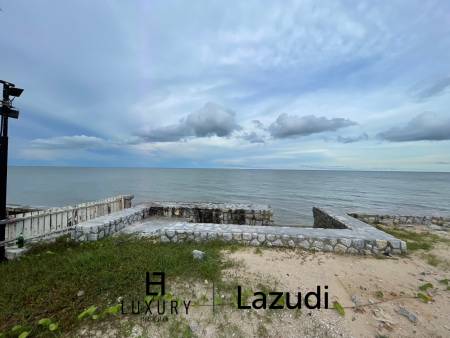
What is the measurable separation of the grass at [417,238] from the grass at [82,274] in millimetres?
5957

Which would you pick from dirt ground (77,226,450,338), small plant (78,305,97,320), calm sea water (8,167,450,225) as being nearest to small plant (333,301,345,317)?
dirt ground (77,226,450,338)

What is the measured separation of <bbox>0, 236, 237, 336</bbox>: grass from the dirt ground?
0.50 m

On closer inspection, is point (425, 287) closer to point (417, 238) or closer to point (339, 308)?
point (339, 308)

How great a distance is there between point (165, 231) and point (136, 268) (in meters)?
2.08

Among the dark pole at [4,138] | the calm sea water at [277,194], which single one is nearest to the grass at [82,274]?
the dark pole at [4,138]

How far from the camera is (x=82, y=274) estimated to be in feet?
14.1

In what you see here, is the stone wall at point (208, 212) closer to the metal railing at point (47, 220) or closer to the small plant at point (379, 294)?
the metal railing at point (47, 220)

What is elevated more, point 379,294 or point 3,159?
point 3,159

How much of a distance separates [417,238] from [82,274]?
1003 centimetres

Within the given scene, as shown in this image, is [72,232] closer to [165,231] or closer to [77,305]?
[165,231]

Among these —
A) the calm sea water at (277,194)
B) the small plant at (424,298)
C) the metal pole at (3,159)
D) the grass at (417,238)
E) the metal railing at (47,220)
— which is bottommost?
the calm sea water at (277,194)

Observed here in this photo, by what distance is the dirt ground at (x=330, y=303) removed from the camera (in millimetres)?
3199

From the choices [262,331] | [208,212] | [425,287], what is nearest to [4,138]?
[262,331]

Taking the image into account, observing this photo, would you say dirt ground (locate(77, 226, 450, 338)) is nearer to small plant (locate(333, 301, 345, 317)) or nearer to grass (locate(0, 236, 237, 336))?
small plant (locate(333, 301, 345, 317))
